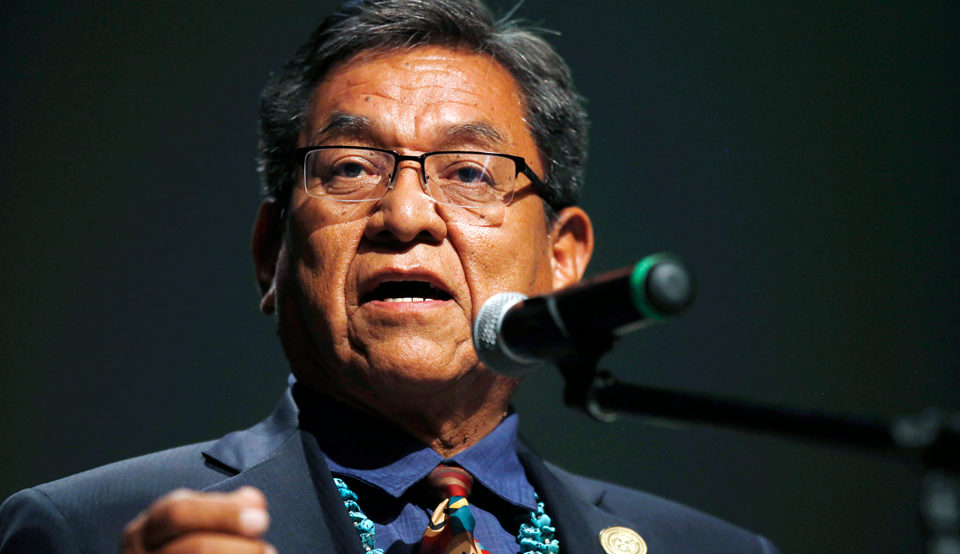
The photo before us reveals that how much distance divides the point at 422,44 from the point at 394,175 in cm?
38

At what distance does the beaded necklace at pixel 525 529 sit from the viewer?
2.01m

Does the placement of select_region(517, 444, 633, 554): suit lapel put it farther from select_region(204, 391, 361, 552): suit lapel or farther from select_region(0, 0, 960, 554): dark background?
select_region(0, 0, 960, 554): dark background

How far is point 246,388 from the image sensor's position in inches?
119

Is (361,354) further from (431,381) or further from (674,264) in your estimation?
(674,264)

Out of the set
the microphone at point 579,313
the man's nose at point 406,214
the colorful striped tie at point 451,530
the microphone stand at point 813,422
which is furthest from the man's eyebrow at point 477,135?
the microphone stand at point 813,422

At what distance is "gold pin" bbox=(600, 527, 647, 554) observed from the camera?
7.35 ft

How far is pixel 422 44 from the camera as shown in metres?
2.36

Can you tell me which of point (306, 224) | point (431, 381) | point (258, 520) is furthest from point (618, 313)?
point (306, 224)

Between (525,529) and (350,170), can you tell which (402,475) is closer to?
(525,529)

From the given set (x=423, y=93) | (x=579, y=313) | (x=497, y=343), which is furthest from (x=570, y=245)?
(x=579, y=313)

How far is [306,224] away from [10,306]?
109 centimetres

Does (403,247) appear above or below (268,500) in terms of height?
above

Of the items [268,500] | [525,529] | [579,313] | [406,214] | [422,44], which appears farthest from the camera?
[422,44]

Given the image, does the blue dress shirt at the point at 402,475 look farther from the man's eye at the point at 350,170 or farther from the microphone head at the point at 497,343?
the microphone head at the point at 497,343
